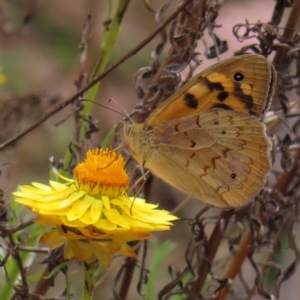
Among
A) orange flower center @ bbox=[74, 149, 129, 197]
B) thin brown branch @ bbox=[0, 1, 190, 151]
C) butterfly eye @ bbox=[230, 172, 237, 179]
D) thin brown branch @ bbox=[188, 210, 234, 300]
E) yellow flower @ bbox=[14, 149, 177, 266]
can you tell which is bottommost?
thin brown branch @ bbox=[188, 210, 234, 300]

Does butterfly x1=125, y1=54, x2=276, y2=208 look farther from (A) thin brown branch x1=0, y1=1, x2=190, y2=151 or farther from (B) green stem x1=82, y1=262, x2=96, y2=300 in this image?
(B) green stem x1=82, y1=262, x2=96, y2=300

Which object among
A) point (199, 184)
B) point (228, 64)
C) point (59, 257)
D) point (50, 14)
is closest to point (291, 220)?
point (199, 184)

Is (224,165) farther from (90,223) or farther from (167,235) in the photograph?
(167,235)

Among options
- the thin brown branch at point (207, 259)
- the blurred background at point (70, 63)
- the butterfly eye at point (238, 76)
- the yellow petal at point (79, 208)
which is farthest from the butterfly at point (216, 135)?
the blurred background at point (70, 63)

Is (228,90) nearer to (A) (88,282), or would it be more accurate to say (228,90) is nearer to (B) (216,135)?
(B) (216,135)

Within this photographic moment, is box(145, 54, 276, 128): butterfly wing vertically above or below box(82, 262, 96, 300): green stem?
above

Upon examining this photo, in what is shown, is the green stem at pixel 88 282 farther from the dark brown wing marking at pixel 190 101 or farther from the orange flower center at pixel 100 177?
the dark brown wing marking at pixel 190 101

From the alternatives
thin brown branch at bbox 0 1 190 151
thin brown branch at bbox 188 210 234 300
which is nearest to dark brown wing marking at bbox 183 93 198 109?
thin brown branch at bbox 0 1 190 151
